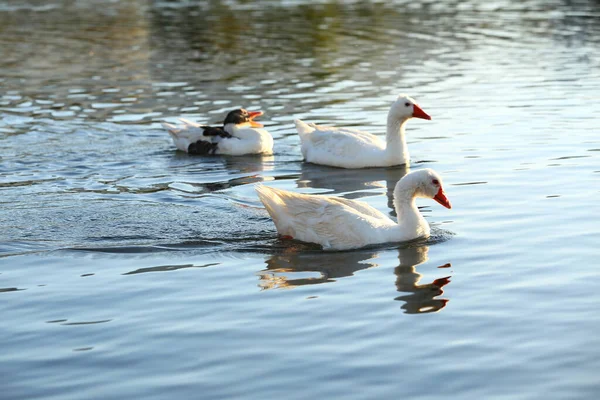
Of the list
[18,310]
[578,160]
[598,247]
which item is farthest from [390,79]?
[18,310]

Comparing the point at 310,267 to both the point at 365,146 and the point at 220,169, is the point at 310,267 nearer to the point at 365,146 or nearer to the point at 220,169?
the point at 365,146

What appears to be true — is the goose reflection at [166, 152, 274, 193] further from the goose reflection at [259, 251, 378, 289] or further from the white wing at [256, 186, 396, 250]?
the goose reflection at [259, 251, 378, 289]

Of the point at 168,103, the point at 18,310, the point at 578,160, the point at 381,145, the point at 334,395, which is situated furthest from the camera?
the point at 168,103

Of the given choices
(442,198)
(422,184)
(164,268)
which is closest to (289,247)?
(164,268)

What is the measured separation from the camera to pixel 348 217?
33.7 feet

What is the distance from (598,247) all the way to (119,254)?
15.8 ft

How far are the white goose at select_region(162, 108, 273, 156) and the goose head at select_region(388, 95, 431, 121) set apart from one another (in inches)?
87.1

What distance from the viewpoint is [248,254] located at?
10.2 metres

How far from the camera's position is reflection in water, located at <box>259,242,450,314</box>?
8625 mm

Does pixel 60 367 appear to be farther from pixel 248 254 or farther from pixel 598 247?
pixel 598 247

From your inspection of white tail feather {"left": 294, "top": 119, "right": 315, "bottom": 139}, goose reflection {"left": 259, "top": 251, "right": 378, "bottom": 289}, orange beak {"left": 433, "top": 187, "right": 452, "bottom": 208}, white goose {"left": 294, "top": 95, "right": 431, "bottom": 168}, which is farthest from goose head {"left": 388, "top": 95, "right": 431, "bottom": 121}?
goose reflection {"left": 259, "top": 251, "right": 378, "bottom": 289}

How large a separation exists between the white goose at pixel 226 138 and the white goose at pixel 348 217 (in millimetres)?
5354

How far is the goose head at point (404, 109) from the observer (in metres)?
15.3

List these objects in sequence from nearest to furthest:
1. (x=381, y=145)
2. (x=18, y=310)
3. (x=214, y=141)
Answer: (x=18, y=310) < (x=381, y=145) < (x=214, y=141)
